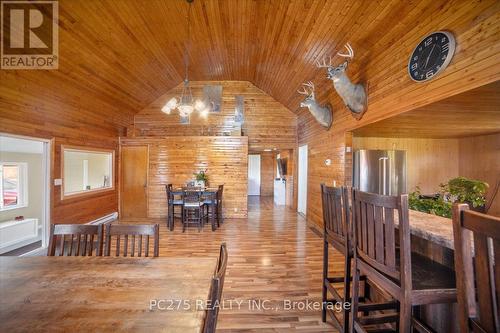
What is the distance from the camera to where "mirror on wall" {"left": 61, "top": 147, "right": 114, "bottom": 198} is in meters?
4.61

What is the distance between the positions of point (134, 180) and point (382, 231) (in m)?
6.59

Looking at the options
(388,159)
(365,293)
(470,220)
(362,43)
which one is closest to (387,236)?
(470,220)

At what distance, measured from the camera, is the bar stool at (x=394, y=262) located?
111 cm

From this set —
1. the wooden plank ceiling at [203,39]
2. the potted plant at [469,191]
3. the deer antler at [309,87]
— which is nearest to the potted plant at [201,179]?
the wooden plank ceiling at [203,39]

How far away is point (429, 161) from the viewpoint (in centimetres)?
512

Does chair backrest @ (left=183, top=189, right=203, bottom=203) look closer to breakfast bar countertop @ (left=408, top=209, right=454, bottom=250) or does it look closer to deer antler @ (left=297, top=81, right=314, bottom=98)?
deer antler @ (left=297, top=81, right=314, bottom=98)

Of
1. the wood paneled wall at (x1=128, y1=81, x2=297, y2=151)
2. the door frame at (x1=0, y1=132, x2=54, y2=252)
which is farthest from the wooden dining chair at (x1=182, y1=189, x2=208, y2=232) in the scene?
the wood paneled wall at (x1=128, y1=81, x2=297, y2=151)

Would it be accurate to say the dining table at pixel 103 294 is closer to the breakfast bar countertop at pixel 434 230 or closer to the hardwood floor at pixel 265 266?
the hardwood floor at pixel 265 266

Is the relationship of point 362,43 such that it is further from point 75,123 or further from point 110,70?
point 75,123

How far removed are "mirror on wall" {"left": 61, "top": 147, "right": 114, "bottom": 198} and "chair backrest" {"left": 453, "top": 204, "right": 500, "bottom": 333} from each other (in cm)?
576

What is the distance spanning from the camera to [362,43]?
2879 millimetres

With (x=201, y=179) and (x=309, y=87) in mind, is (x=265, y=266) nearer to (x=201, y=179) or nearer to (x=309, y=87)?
(x=201, y=179)

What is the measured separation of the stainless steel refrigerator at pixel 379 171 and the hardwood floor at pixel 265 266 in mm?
1477

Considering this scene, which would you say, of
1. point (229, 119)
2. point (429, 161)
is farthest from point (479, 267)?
point (229, 119)
